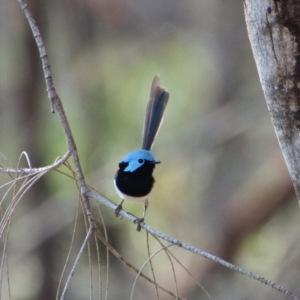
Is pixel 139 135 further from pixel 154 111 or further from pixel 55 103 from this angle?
pixel 55 103

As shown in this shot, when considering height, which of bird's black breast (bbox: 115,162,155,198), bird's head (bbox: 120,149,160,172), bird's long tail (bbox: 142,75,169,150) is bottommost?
bird's black breast (bbox: 115,162,155,198)

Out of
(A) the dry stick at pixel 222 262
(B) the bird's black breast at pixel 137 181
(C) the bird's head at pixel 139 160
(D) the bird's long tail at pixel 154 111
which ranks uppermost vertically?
(D) the bird's long tail at pixel 154 111

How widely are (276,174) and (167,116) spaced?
1.71 metres

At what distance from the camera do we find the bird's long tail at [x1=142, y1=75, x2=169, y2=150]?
3059 millimetres

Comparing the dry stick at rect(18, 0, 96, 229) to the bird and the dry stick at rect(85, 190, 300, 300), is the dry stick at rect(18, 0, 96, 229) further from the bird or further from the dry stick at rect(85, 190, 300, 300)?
the bird

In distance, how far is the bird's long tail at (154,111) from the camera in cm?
306

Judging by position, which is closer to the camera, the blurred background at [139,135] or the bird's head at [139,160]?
the bird's head at [139,160]

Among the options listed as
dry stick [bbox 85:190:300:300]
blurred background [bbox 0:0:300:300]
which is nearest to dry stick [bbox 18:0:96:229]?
dry stick [bbox 85:190:300:300]

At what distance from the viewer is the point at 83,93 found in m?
5.91

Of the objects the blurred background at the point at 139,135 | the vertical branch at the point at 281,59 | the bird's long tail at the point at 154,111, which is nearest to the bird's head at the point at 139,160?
the bird's long tail at the point at 154,111

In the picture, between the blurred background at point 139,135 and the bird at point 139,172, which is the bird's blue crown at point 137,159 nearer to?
the bird at point 139,172

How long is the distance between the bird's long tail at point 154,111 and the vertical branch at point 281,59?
1.45 metres

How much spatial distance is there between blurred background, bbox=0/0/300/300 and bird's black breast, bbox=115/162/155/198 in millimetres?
1761

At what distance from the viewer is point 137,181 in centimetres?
292
